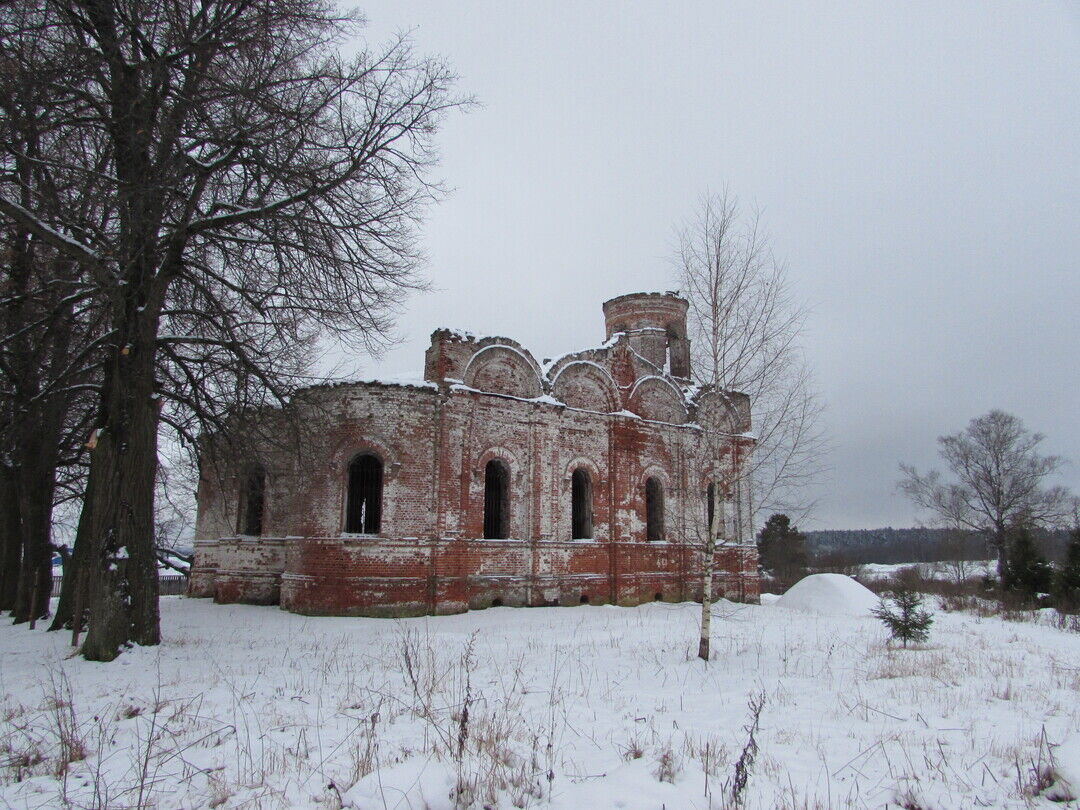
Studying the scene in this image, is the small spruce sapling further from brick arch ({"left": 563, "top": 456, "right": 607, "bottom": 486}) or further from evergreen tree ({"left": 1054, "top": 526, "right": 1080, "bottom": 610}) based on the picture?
evergreen tree ({"left": 1054, "top": 526, "right": 1080, "bottom": 610})

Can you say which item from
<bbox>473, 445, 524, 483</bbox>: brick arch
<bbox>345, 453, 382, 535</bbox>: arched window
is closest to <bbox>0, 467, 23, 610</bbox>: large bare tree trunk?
<bbox>345, 453, 382, 535</bbox>: arched window

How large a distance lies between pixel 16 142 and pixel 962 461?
137 feet

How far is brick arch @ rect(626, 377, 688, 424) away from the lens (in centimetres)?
2127

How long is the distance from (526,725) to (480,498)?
1174cm

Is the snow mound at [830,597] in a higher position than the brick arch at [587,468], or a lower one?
lower

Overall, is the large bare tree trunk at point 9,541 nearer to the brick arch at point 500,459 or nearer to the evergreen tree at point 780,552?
the brick arch at point 500,459

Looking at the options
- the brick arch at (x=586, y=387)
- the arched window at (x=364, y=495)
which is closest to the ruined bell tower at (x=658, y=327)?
the brick arch at (x=586, y=387)

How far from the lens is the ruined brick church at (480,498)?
1611 centimetres

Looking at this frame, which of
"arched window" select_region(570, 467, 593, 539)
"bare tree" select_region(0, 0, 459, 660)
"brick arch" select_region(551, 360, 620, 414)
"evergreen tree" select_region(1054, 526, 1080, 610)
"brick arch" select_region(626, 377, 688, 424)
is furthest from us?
"evergreen tree" select_region(1054, 526, 1080, 610)

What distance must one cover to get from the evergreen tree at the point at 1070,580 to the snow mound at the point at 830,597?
703 cm

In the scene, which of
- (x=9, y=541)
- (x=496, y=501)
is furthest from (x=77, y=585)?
(x=496, y=501)

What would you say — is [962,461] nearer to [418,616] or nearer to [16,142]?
[418,616]

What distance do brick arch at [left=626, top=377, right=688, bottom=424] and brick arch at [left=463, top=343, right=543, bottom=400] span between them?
11.2ft

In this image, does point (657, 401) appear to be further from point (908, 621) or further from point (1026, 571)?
point (1026, 571)
